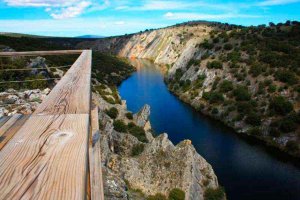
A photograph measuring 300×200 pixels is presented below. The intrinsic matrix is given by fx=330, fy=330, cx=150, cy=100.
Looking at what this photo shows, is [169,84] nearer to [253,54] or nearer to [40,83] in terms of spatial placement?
[253,54]

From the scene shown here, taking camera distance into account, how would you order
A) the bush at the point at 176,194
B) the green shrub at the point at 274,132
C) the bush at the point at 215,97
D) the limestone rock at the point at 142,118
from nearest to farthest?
the bush at the point at 176,194 → the limestone rock at the point at 142,118 → the green shrub at the point at 274,132 → the bush at the point at 215,97

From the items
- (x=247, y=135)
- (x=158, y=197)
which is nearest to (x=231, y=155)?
(x=247, y=135)

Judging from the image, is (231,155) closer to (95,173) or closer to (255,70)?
(255,70)

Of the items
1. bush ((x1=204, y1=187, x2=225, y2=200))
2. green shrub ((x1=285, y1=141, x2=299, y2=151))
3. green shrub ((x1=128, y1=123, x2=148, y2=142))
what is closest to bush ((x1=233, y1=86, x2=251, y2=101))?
green shrub ((x1=285, y1=141, x2=299, y2=151))

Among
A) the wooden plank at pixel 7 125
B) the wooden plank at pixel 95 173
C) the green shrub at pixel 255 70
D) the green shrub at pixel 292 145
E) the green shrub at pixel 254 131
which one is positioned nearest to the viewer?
the wooden plank at pixel 95 173

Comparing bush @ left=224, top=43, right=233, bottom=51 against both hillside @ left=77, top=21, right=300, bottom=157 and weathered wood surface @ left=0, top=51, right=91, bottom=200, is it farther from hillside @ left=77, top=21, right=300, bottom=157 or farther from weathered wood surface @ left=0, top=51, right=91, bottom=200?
weathered wood surface @ left=0, top=51, right=91, bottom=200

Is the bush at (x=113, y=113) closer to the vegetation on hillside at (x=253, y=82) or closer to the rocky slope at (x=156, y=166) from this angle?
the rocky slope at (x=156, y=166)

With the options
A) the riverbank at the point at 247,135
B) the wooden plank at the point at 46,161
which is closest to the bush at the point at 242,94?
the riverbank at the point at 247,135
